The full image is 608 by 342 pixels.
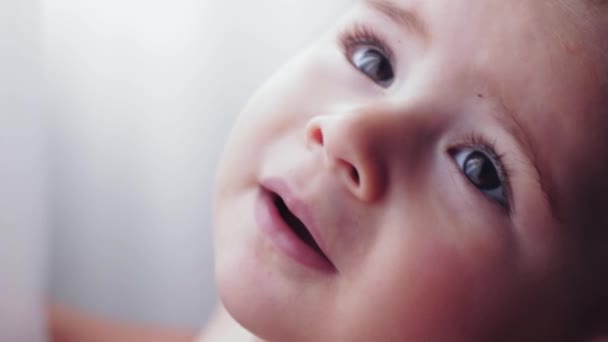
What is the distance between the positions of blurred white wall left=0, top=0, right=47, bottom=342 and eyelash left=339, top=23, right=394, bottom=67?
0.98ft

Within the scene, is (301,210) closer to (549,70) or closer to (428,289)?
(428,289)

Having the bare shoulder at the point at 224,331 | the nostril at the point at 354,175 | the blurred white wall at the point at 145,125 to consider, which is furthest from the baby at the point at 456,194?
the blurred white wall at the point at 145,125

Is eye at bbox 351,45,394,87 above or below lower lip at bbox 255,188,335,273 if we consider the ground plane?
above

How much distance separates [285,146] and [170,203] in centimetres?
39

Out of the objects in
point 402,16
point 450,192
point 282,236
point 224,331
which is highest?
point 402,16

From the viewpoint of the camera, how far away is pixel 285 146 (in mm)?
645

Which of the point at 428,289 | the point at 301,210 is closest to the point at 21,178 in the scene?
the point at 301,210

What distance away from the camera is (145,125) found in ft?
3.07

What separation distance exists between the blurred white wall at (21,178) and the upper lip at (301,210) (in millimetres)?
277

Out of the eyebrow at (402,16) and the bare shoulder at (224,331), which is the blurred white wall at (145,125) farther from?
the eyebrow at (402,16)

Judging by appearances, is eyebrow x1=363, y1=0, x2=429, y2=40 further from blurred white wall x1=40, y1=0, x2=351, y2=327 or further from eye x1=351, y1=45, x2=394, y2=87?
blurred white wall x1=40, y1=0, x2=351, y2=327

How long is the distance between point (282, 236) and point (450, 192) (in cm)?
14

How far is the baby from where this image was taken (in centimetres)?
58

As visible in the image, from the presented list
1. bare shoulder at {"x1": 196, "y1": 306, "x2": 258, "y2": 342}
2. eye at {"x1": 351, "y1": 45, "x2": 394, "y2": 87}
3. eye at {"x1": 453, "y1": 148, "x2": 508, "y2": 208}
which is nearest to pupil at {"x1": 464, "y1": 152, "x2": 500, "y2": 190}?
eye at {"x1": 453, "y1": 148, "x2": 508, "y2": 208}
